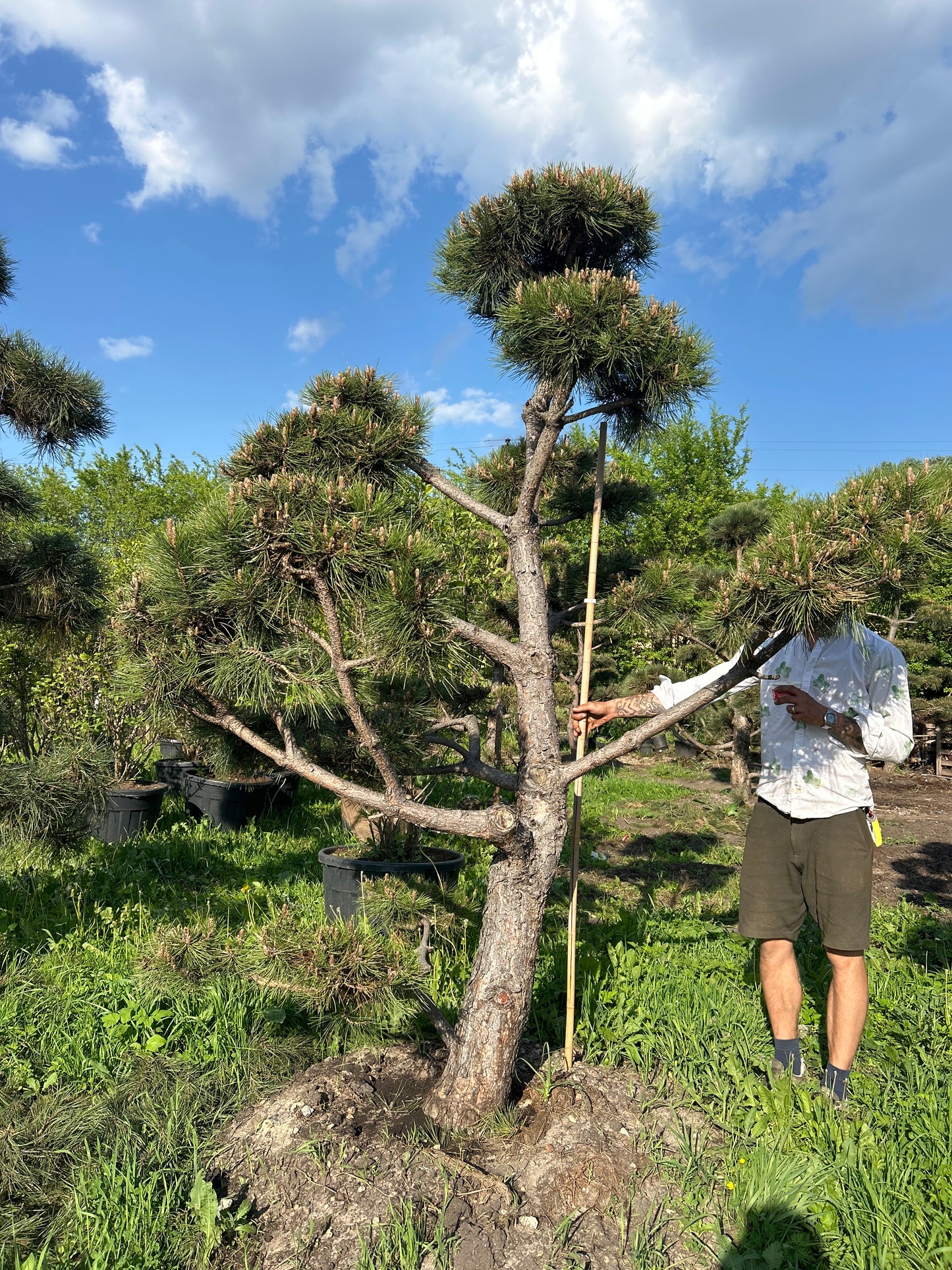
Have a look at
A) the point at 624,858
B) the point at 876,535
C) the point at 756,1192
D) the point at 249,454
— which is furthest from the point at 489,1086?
the point at 624,858

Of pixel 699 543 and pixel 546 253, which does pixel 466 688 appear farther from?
pixel 699 543

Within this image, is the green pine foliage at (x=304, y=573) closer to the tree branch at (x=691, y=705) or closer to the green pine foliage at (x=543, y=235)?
the tree branch at (x=691, y=705)

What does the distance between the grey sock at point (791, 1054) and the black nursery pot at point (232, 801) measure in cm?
406

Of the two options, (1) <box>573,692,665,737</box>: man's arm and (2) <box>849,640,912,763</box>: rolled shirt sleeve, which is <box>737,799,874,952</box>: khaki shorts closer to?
(2) <box>849,640,912,763</box>: rolled shirt sleeve

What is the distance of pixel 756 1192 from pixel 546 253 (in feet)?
10.5

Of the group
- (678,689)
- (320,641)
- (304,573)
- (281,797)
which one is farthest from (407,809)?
(281,797)

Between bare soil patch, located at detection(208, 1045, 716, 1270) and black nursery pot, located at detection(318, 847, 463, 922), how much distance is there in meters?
1.23

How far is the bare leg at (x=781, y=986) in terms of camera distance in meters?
2.41

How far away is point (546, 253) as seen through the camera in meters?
3.05

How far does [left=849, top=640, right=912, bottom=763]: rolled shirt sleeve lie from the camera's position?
2219 mm

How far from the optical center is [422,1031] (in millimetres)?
2641

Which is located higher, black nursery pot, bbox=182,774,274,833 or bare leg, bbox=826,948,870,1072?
black nursery pot, bbox=182,774,274,833

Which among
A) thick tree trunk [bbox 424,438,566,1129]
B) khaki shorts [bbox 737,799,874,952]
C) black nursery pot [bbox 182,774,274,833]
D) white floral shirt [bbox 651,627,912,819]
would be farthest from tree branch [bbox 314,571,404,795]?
black nursery pot [bbox 182,774,274,833]

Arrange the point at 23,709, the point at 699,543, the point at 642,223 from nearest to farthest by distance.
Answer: the point at 642,223
the point at 23,709
the point at 699,543
